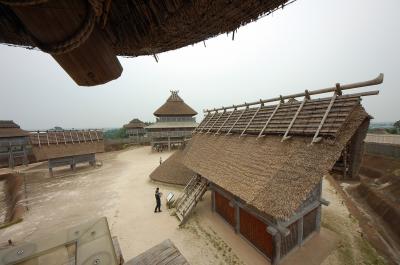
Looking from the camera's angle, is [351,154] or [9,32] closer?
[9,32]

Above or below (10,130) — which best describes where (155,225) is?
below

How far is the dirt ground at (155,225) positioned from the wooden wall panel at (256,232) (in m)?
0.38

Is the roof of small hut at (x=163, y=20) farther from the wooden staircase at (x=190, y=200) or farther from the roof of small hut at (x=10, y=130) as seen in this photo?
the roof of small hut at (x=10, y=130)

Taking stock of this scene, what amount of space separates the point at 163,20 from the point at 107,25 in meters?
0.51

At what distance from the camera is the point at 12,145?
26.6 m

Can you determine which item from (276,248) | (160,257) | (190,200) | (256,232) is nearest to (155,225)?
(190,200)

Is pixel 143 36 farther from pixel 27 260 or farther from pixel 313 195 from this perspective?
pixel 313 195

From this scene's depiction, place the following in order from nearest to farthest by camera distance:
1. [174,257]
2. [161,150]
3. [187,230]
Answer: [174,257]
[187,230]
[161,150]

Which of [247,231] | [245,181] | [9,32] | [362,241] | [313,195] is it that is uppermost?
[9,32]

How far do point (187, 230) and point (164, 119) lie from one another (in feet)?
93.0

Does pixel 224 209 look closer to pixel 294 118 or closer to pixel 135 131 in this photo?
pixel 294 118

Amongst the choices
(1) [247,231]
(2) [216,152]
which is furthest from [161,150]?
(1) [247,231]

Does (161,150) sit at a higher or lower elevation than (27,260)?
lower

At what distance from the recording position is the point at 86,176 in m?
21.6
